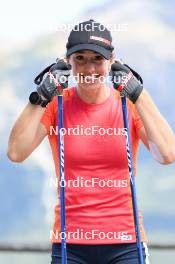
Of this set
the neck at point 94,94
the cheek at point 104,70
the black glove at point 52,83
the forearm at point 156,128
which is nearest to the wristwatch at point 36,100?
the black glove at point 52,83

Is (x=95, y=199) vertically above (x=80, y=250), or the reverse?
(x=95, y=199)

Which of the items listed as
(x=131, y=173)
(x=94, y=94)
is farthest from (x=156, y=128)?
(x=94, y=94)

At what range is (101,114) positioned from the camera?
2.87 m

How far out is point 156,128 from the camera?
2766 millimetres

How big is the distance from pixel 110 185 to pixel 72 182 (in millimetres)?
162

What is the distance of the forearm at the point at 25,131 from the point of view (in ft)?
9.40

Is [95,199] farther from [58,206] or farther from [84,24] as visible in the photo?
[84,24]

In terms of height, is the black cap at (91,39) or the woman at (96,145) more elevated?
the black cap at (91,39)

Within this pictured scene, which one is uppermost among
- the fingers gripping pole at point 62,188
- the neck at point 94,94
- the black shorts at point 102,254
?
the neck at point 94,94

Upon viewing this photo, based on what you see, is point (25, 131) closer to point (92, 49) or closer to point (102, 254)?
point (92, 49)

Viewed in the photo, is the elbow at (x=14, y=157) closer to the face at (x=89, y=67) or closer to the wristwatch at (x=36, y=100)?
the wristwatch at (x=36, y=100)

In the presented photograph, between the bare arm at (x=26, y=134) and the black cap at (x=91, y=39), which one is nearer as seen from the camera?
the black cap at (x=91, y=39)

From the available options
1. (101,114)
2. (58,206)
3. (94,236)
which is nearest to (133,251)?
(94,236)

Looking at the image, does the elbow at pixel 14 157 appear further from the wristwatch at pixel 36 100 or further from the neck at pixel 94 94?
the neck at pixel 94 94
